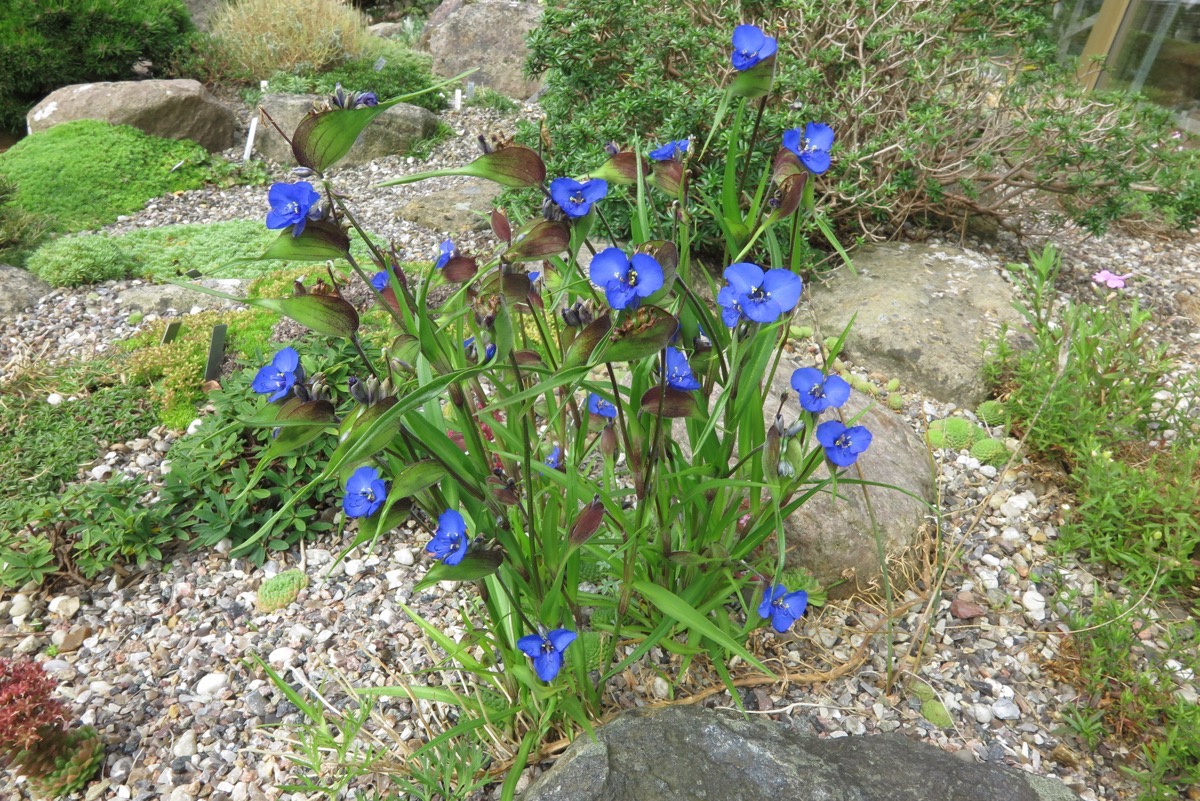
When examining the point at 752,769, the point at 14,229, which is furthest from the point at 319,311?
the point at 14,229

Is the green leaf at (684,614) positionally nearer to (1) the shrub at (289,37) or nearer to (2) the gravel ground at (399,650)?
(2) the gravel ground at (399,650)

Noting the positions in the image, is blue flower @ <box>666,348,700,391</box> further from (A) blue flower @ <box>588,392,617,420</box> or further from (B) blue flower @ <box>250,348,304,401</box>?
(B) blue flower @ <box>250,348,304,401</box>

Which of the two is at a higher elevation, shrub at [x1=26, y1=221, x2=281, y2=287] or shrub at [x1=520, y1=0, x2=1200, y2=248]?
shrub at [x1=520, y1=0, x2=1200, y2=248]

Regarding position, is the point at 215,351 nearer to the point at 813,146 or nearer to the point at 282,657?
the point at 282,657

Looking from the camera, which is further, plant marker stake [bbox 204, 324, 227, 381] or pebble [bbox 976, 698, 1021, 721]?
plant marker stake [bbox 204, 324, 227, 381]

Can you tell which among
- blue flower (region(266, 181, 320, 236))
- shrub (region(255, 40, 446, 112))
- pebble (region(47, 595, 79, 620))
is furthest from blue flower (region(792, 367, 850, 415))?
shrub (region(255, 40, 446, 112))

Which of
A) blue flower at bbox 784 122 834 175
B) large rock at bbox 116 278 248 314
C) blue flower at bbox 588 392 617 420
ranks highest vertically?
blue flower at bbox 784 122 834 175

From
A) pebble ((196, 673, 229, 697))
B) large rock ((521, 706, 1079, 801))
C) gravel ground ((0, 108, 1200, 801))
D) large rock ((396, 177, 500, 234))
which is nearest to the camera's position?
large rock ((521, 706, 1079, 801))

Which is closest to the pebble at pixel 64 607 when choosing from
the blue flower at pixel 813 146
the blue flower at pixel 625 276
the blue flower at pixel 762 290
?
the blue flower at pixel 625 276
